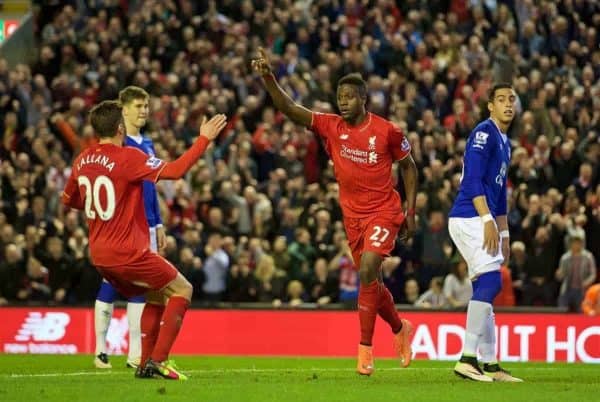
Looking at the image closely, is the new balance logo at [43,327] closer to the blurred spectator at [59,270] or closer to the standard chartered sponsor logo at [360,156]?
the blurred spectator at [59,270]

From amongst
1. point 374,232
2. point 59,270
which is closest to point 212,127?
point 374,232

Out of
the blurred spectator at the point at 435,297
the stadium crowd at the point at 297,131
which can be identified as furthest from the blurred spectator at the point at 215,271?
the blurred spectator at the point at 435,297

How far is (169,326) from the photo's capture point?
11.8m

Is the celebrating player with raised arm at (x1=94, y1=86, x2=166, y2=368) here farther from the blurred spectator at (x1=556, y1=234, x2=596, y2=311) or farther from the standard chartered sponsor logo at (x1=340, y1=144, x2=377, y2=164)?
the blurred spectator at (x1=556, y1=234, x2=596, y2=311)

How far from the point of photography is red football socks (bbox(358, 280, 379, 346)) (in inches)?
491

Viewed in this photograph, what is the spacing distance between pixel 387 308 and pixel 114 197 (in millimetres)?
2750

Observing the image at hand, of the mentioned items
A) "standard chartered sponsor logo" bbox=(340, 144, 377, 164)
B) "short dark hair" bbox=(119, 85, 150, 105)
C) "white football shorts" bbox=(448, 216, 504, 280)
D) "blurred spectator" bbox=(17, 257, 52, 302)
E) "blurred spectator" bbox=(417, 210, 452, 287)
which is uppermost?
"short dark hair" bbox=(119, 85, 150, 105)

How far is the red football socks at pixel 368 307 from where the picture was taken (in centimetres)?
1247

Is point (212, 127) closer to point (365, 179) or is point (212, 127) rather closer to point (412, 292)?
point (365, 179)

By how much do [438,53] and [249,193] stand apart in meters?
5.04

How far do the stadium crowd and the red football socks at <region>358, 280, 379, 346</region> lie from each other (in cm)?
772

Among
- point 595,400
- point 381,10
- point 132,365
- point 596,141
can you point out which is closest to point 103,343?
point 132,365

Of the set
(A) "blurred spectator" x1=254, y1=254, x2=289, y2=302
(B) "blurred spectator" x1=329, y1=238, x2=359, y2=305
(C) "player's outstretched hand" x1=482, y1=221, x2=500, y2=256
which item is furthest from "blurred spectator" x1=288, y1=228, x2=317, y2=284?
(C) "player's outstretched hand" x1=482, y1=221, x2=500, y2=256

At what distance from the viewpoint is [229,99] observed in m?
25.5
